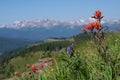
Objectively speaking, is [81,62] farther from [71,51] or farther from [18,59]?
[18,59]

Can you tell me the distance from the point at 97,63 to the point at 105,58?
58 centimetres

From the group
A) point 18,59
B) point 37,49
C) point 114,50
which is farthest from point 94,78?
point 37,49

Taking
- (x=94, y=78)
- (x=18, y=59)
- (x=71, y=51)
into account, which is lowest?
(x=18, y=59)

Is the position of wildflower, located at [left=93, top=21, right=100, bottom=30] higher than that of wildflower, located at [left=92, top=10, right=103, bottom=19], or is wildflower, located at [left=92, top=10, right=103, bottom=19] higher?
wildflower, located at [left=92, top=10, right=103, bottom=19]

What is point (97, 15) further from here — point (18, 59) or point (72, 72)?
point (18, 59)

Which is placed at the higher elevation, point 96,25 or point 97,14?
point 97,14

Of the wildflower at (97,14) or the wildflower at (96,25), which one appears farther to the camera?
the wildflower at (97,14)

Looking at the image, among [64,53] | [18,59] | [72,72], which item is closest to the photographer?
[72,72]

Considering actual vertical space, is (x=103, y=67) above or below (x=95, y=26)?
below

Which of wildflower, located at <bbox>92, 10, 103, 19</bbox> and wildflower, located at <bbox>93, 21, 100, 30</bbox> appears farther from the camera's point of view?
wildflower, located at <bbox>92, 10, 103, 19</bbox>

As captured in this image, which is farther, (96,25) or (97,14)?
(97,14)

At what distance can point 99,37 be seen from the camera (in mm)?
5359

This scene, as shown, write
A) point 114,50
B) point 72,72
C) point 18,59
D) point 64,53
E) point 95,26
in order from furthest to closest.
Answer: point 18,59 < point 114,50 < point 64,53 < point 72,72 < point 95,26

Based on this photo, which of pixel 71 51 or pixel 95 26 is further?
pixel 71 51
